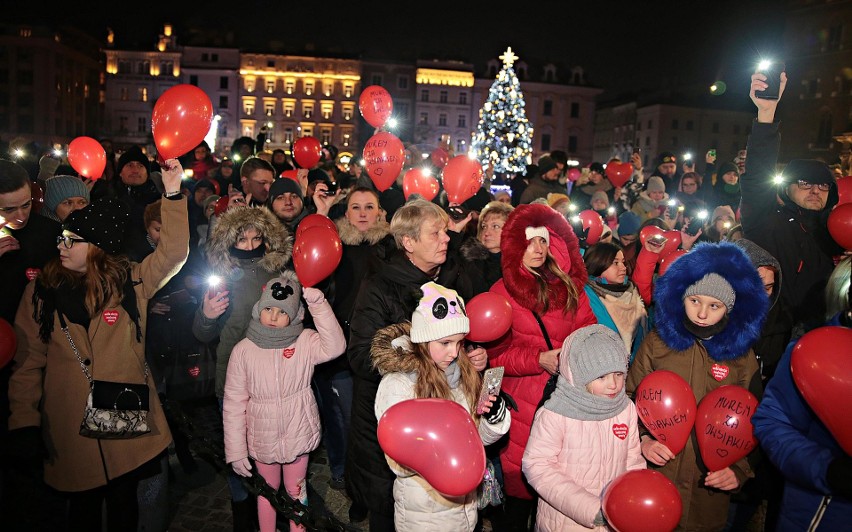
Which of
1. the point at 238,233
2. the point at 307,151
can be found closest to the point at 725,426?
the point at 238,233

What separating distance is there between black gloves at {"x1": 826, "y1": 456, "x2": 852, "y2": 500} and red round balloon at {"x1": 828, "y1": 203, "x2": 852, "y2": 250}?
234 centimetres

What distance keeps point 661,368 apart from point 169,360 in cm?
409

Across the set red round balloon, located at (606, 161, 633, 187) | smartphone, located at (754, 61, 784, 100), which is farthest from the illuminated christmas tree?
smartphone, located at (754, 61, 784, 100)

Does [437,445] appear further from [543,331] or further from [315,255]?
[315,255]

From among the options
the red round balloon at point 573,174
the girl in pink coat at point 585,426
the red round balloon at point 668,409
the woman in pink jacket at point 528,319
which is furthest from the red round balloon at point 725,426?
the red round balloon at point 573,174

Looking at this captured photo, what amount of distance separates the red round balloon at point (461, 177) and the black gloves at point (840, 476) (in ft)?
16.8

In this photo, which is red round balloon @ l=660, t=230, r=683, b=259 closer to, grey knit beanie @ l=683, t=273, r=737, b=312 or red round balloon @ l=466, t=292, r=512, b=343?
grey knit beanie @ l=683, t=273, r=737, b=312

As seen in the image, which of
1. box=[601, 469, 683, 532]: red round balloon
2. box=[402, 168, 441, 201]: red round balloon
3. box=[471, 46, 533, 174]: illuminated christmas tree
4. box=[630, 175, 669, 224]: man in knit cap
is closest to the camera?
box=[601, 469, 683, 532]: red round balloon

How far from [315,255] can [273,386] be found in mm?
914

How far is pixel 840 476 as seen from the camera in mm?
2207

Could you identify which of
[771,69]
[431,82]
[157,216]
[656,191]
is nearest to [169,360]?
[157,216]

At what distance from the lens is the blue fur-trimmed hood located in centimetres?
325

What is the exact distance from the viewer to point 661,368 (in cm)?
338

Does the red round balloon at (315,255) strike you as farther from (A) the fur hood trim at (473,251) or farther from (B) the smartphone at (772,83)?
(B) the smartphone at (772,83)
